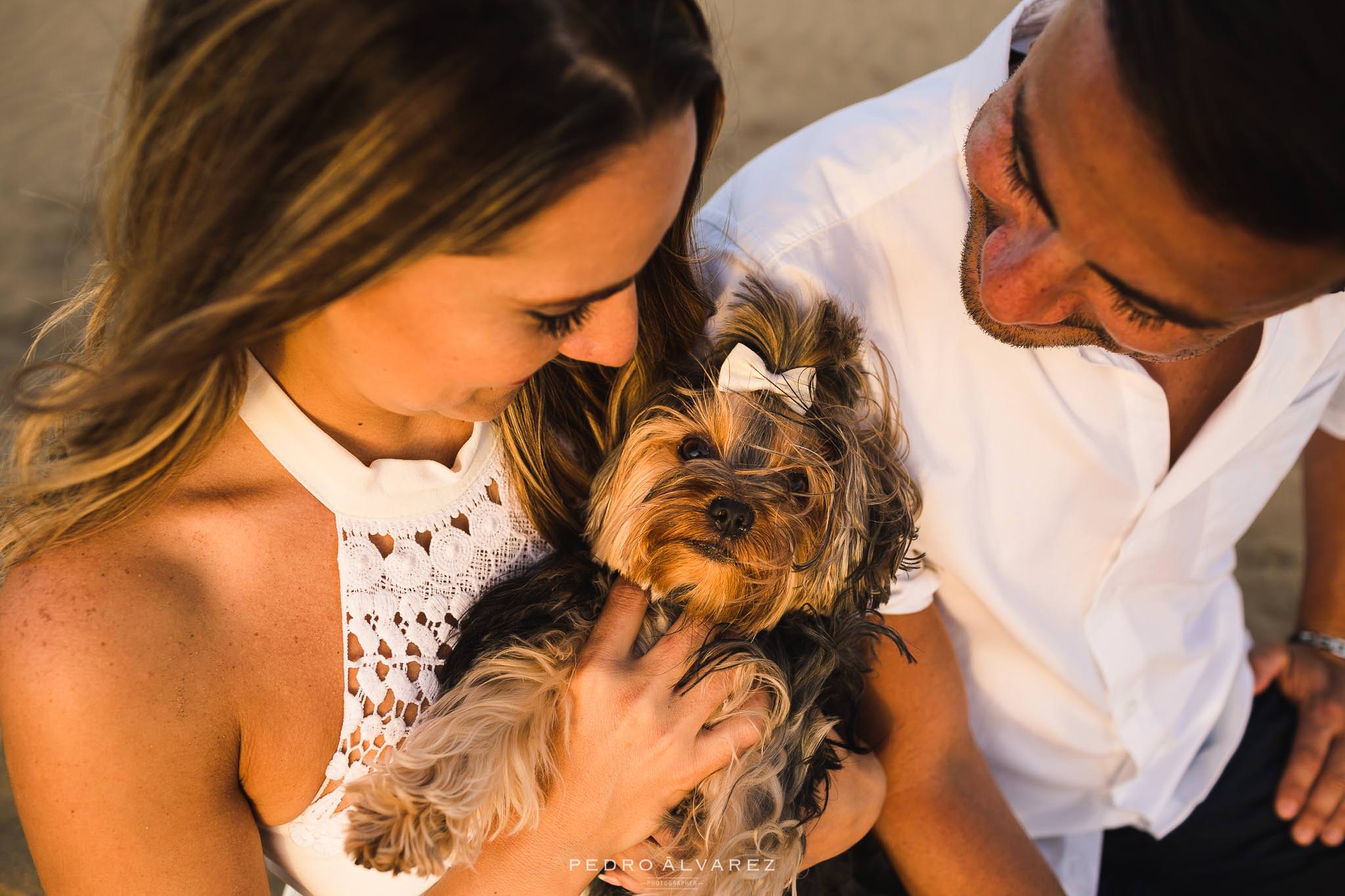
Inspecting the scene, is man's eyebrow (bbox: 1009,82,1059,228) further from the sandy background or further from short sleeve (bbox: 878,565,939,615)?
the sandy background

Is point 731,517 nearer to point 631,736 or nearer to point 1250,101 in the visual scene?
point 631,736

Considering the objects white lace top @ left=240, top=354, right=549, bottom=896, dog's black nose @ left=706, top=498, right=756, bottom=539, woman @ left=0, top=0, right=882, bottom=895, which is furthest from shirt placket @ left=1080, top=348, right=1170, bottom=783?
white lace top @ left=240, top=354, right=549, bottom=896

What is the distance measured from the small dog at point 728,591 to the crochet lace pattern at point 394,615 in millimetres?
72

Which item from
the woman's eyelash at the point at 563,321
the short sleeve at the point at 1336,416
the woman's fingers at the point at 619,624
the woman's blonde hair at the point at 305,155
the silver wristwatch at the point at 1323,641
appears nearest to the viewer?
the woman's blonde hair at the point at 305,155

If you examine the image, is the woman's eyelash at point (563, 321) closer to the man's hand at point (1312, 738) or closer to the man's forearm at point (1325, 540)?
the man's hand at point (1312, 738)

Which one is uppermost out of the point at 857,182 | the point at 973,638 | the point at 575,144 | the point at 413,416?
the point at 575,144

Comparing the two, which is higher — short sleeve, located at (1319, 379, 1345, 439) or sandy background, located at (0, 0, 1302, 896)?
short sleeve, located at (1319, 379, 1345, 439)

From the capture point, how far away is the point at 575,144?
151cm

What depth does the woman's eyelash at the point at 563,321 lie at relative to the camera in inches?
67.3

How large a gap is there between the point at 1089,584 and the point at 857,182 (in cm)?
130

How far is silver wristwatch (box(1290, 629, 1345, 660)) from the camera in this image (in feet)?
11.1

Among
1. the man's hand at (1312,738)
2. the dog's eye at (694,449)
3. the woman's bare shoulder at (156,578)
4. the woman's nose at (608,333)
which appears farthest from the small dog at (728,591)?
the man's hand at (1312,738)

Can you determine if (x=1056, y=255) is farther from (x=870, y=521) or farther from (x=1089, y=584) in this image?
(x=1089, y=584)

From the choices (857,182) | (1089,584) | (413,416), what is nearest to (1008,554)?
(1089,584)
